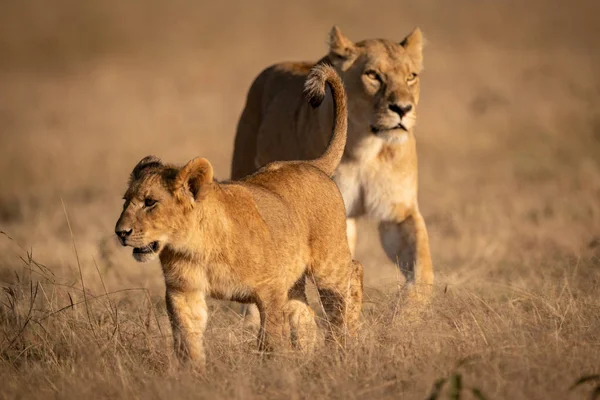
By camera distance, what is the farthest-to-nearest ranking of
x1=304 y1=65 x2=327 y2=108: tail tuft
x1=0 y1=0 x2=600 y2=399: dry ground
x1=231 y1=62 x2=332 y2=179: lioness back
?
x1=231 y1=62 x2=332 y2=179: lioness back → x1=304 y1=65 x2=327 y2=108: tail tuft → x1=0 y1=0 x2=600 y2=399: dry ground

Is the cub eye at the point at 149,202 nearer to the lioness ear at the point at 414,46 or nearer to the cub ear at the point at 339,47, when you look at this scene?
the cub ear at the point at 339,47

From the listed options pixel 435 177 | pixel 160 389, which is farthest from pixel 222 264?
pixel 435 177

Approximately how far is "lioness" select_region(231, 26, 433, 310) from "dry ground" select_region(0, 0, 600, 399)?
0.28m

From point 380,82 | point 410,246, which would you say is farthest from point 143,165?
point 410,246

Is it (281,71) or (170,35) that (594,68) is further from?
(281,71)

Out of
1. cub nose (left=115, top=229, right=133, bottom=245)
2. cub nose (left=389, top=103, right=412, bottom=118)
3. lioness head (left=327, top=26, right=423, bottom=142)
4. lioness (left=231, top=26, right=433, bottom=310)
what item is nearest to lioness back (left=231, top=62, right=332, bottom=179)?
lioness (left=231, top=26, right=433, bottom=310)

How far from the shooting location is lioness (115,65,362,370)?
5.26 metres

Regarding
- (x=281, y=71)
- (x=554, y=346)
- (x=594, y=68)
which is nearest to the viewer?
(x=554, y=346)

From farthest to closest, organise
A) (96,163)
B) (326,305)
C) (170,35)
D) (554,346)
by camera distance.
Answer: (170,35)
(96,163)
(326,305)
(554,346)

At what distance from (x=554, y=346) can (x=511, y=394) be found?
70cm

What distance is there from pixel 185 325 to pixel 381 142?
2797 millimetres

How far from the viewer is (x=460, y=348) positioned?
17.4 feet

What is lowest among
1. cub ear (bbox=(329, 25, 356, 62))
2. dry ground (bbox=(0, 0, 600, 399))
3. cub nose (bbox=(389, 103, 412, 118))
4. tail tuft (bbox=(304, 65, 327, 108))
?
dry ground (bbox=(0, 0, 600, 399))

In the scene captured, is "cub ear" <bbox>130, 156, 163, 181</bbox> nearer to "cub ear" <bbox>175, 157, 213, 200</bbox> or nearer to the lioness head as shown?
"cub ear" <bbox>175, 157, 213, 200</bbox>
